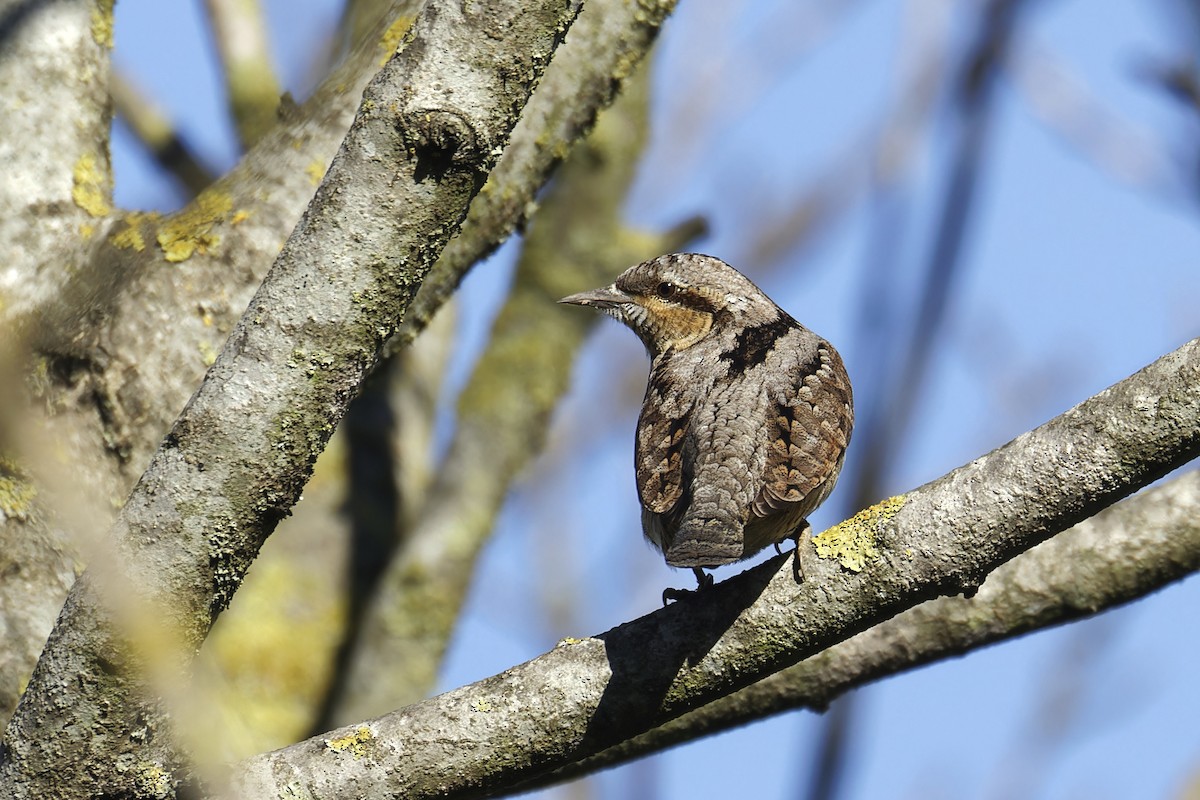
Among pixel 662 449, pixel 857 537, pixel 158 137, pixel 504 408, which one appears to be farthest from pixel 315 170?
pixel 158 137

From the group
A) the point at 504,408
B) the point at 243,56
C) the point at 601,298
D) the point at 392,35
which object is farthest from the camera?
the point at 243,56

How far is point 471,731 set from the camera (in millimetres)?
2693

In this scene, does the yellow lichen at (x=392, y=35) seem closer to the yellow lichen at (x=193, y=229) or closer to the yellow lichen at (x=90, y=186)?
the yellow lichen at (x=193, y=229)

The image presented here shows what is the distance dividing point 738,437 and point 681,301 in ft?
4.86

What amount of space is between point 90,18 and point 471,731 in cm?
256

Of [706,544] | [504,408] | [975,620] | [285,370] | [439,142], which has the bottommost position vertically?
[975,620]

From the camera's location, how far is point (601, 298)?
5297 mm

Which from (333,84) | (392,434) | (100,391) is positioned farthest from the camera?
(392,434)

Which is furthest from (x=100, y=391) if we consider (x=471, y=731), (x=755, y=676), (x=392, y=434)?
(x=392, y=434)

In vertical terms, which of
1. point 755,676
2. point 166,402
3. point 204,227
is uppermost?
point 204,227

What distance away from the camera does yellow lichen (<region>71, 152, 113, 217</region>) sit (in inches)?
150

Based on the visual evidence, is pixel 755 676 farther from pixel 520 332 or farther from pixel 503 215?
pixel 520 332

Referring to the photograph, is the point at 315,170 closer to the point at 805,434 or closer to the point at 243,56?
the point at 805,434

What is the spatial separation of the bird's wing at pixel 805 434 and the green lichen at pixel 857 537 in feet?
2.53
